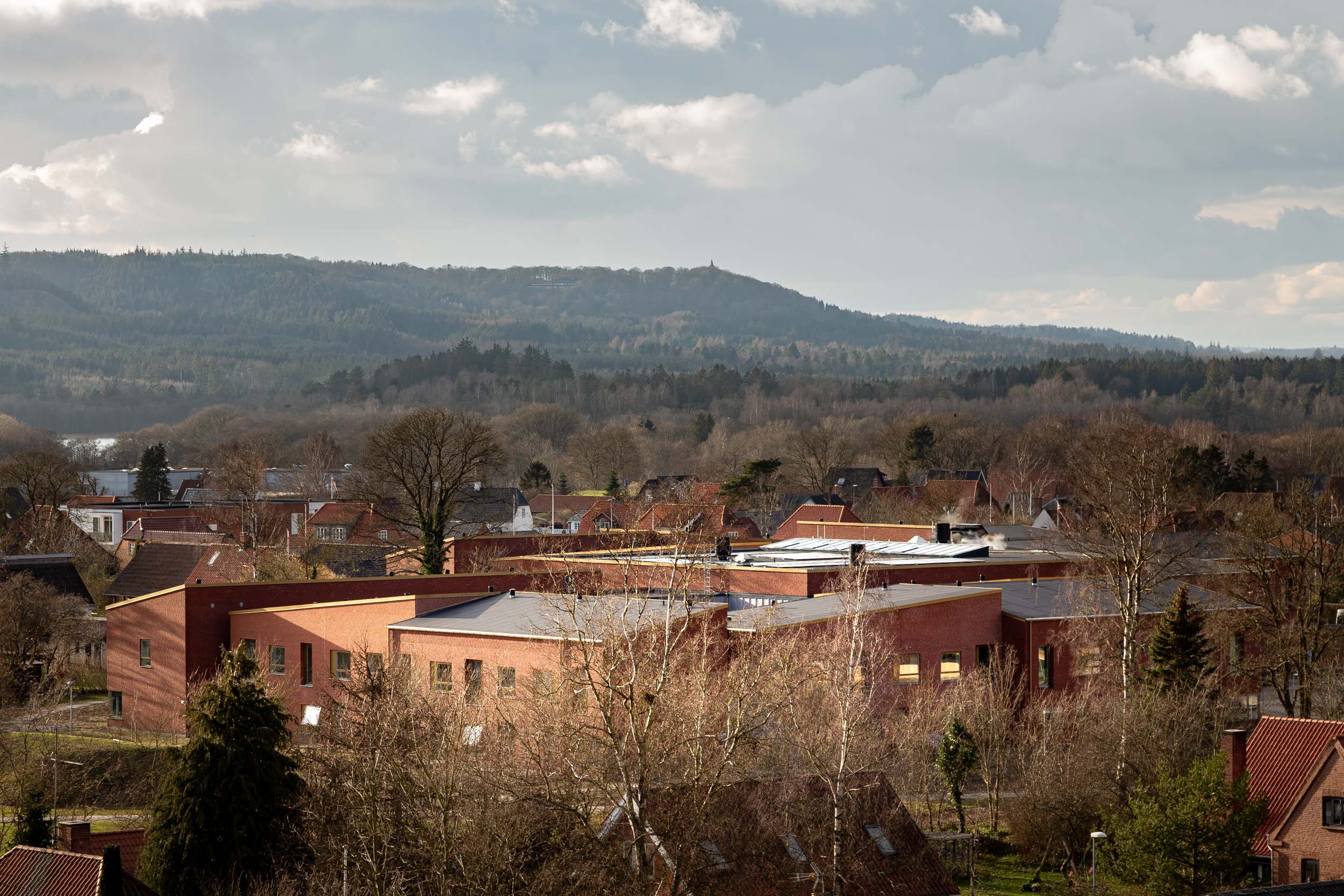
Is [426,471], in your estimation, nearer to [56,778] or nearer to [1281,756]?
[56,778]

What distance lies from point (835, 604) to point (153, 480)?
96503 millimetres

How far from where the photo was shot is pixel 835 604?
4306 centimetres

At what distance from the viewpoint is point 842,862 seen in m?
28.1

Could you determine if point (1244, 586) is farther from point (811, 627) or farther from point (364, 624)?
point (364, 624)

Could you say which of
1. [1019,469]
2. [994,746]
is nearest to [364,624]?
[994,746]

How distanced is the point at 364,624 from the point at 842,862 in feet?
71.7

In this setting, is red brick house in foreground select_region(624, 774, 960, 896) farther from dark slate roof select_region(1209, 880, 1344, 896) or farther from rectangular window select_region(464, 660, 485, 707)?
rectangular window select_region(464, 660, 485, 707)

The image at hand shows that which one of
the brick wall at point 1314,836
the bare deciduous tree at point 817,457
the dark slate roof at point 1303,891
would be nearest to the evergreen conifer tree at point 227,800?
the dark slate roof at point 1303,891

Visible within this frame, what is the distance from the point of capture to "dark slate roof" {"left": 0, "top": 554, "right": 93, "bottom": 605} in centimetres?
6444

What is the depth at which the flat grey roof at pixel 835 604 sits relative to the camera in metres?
39.4

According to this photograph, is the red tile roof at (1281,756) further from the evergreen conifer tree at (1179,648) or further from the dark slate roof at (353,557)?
the dark slate roof at (353,557)

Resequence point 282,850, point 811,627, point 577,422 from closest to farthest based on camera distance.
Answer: point 282,850 < point 811,627 < point 577,422

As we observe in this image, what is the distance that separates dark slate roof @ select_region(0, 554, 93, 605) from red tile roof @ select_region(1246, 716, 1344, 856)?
173ft

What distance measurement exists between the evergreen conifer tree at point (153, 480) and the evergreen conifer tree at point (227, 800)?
101348 mm
